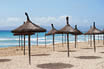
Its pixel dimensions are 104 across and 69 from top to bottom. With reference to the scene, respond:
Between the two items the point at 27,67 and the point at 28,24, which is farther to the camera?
the point at 28,24

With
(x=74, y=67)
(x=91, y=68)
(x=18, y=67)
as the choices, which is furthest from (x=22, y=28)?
(x=91, y=68)

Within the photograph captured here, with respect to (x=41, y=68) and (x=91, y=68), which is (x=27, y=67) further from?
(x=91, y=68)

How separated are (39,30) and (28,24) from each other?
0.98 m

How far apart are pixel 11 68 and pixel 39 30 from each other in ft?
8.84

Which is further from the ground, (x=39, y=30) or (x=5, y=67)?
(x=39, y=30)

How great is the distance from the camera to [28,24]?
11039 mm

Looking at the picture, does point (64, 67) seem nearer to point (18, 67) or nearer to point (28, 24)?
point (18, 67)

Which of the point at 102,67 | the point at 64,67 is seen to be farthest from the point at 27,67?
the point at 102,67

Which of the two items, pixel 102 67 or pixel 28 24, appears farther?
pixel 28 24

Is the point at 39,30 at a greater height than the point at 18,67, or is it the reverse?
the point at 39,30

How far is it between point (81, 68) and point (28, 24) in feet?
13.7

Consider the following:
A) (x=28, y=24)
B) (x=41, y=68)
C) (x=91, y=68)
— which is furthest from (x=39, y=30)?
(x=91, y=68)

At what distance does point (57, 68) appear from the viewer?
387 inches

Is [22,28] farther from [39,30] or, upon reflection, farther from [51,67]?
[51,67]
